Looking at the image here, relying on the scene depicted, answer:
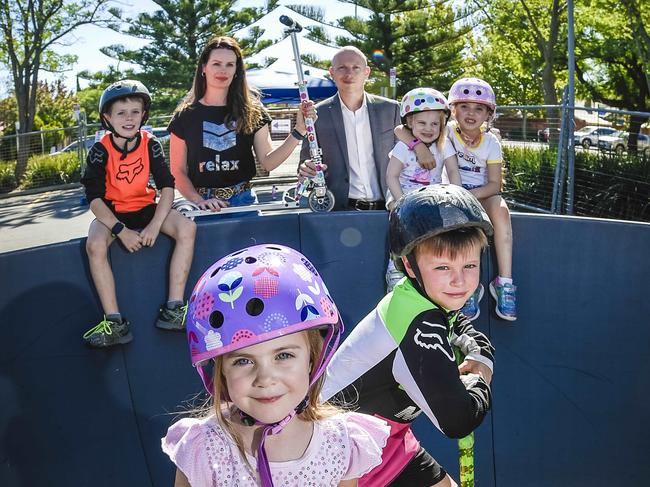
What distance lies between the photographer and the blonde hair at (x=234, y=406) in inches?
82.5

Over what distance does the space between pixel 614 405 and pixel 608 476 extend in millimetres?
427

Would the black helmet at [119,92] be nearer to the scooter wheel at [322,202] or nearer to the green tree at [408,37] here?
the scooter wheel at [322,202]

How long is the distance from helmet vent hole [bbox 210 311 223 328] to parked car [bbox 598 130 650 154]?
32.6 feet

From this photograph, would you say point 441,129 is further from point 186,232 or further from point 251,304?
point 251,304

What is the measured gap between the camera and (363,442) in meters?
2.21

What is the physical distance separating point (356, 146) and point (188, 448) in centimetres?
369

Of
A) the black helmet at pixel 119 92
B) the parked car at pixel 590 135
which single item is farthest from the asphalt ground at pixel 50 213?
the parked car at pixel 590 135

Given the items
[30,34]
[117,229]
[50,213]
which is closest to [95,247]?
[117,229]

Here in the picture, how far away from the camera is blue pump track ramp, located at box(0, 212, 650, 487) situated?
395 centimetres

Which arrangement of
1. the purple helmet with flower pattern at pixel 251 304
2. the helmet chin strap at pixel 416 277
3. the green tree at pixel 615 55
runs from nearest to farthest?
the purple helmet with flower pattern at pixel 251 304
the helmet chin strap at pixel 416 277
the green tree at pixel 615 55

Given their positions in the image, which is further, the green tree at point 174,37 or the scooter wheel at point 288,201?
the green tree at point 174,37

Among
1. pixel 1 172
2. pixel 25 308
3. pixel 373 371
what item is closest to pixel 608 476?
pixel 373 371

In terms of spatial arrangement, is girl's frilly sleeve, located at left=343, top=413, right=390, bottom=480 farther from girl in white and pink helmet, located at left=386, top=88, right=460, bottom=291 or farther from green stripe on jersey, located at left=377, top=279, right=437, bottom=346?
girl in white and pink helmet, located at left=386, top=88, right=460, bottom=291

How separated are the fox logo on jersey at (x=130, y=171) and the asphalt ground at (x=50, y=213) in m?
5.76
